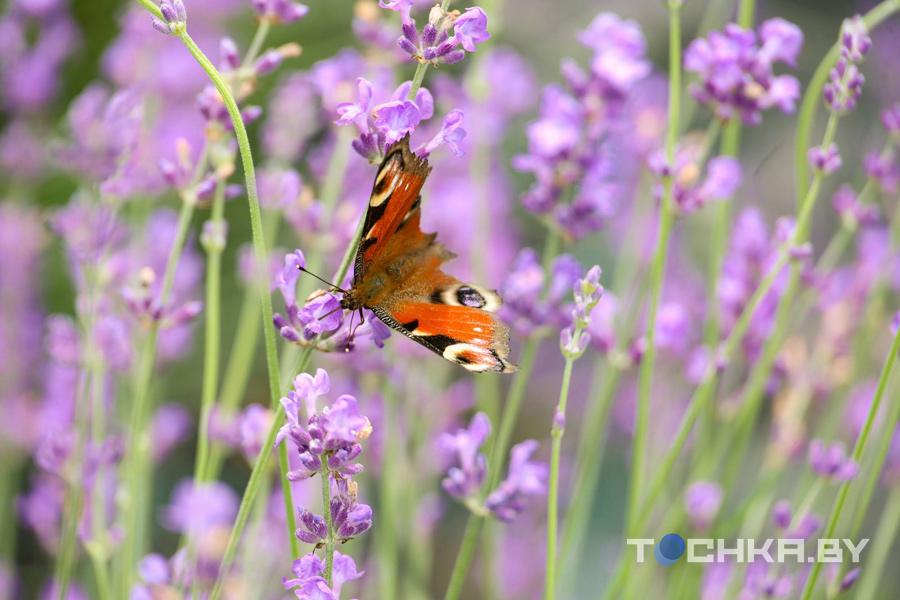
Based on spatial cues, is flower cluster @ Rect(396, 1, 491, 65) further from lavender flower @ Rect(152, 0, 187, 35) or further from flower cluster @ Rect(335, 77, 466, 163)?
lavender flower @ Rect(152, 0, 187, 35)

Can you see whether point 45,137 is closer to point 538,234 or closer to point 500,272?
point 500,272

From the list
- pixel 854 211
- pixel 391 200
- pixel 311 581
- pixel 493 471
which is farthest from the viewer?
pixel 854 211

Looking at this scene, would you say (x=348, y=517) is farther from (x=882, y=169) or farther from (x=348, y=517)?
(x=882, y=169)

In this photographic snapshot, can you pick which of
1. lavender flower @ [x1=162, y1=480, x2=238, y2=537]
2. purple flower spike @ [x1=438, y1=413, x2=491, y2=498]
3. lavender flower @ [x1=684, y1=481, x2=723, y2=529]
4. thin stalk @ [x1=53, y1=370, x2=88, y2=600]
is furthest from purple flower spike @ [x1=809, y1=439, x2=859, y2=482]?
thin stalk @ [x1=53, y1=370, x2=88, y2=600]

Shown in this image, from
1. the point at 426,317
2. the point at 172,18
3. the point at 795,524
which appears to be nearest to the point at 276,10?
the point at 172,18

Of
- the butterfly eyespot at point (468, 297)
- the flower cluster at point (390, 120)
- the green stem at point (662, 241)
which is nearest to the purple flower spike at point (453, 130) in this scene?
the flower cluster at point (390, 120)

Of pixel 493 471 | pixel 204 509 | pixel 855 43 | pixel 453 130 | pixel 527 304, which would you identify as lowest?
pixel 204 509

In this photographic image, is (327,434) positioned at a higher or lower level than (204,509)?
higher
